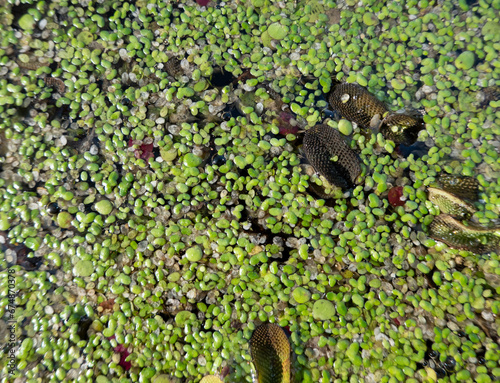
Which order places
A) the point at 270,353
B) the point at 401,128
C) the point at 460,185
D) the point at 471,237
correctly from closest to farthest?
the point at 270,353 → the point at 471,237 → the point at 460,185 → the point at 401,128

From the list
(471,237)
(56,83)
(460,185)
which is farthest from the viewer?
(56,83)

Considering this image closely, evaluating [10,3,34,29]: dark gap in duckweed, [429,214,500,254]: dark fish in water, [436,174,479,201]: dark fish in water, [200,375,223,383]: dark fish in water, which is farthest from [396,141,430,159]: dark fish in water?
[10,3,34,29]: dark gap in duckweed

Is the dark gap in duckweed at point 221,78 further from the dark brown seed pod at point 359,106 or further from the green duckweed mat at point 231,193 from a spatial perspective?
the dark brown seed pod at point 359,106

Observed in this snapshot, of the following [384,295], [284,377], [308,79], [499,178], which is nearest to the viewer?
[284,377]

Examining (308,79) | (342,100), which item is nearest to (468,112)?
(342,100)

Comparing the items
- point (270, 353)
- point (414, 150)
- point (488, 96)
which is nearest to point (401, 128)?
point (414, 150)

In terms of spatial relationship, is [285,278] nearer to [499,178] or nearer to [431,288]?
[431,288]

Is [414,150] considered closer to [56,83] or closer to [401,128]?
[401,128]
